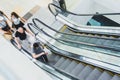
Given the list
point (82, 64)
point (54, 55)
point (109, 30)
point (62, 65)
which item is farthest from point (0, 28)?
point (109, 30)

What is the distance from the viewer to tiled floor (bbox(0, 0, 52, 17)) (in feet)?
28.9

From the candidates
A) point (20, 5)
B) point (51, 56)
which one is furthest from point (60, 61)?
point (20, 5)

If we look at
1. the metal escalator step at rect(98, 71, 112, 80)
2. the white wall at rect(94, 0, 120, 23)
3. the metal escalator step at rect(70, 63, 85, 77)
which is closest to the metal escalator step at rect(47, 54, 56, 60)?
the metal escalator step at rect(70, 63, 85, 77)

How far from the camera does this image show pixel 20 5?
9.13 m

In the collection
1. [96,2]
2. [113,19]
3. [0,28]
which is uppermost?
[0,28]

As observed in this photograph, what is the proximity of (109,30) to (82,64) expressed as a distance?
1.09 m

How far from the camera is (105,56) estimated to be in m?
4.95

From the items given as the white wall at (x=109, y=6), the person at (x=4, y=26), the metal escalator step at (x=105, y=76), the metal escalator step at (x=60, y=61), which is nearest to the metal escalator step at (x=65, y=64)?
the metal escalator step at (x=60, y=61)

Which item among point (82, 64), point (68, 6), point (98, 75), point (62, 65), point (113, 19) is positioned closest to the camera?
point (98, 75)

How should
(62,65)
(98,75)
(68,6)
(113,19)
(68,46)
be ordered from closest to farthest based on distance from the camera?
(98,75) < (62,65) < (68,46) < (68,6) < (113,19)

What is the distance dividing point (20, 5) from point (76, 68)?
186 inches

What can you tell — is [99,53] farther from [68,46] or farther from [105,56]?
[68,46]

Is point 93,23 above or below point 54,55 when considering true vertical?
below

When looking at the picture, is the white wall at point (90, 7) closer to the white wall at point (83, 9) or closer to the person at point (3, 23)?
the white wall at point (83, 9)
